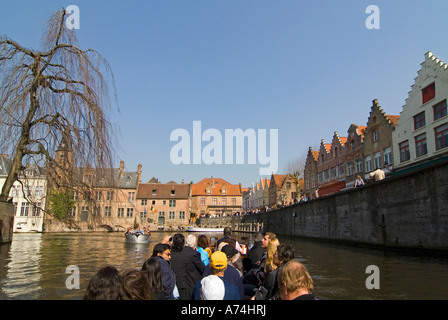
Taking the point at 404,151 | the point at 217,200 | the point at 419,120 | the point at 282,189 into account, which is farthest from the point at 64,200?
the point at 217,200

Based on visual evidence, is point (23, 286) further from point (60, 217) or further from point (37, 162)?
point (37, 162)

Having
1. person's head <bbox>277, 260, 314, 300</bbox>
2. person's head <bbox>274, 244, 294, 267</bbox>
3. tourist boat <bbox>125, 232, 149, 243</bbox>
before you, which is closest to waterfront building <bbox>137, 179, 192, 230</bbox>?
tourist boat <bbox>125, 232, 149, 243</bbox>

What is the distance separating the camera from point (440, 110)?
23750 mm

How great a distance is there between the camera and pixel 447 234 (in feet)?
46.6

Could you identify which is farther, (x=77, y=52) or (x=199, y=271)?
(x=77, y=52)

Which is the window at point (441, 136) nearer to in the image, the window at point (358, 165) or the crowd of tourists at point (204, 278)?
the window at point (358, 165)

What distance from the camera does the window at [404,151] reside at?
2757 centimetres

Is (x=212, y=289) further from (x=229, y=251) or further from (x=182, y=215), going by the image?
(x=182, y=215)

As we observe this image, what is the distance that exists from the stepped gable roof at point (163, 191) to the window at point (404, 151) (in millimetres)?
45459

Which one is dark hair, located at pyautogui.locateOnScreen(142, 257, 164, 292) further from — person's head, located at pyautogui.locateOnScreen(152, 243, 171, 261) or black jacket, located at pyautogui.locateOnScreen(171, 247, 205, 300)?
black jacket, located at pyautogui.locateOnScreen(171, 247, 205, 300)

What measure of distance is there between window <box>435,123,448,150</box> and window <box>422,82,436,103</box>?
2.59 metres

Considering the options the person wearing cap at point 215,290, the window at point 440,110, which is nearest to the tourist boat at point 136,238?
the window at point 440,110
